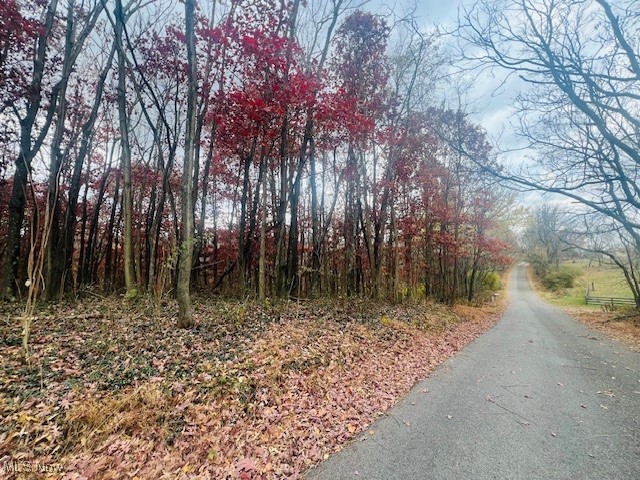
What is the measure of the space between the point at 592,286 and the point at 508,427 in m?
35.0

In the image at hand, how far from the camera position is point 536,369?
599 cm

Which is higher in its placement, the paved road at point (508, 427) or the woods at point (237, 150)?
the woods at point (237, 150)

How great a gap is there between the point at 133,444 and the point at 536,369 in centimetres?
679

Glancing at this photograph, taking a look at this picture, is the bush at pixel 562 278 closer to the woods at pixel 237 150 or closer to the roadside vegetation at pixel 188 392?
the woods at pixel 237 150

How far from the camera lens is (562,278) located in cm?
3556

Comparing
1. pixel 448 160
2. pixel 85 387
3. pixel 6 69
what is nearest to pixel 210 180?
pixel 6 69

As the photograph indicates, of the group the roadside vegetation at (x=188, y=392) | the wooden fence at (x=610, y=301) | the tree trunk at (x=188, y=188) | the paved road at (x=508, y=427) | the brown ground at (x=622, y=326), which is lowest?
the wooden fence at (x=610, y=301)

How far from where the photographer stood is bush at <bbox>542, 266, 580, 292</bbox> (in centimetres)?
3490

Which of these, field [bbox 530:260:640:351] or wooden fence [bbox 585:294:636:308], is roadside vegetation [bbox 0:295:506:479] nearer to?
field [bbox 530:260:640:351]

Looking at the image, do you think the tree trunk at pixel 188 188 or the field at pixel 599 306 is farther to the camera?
the field at pixel 599 306

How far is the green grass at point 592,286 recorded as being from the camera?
1057 inches

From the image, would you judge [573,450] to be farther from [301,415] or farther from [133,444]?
[133,444]

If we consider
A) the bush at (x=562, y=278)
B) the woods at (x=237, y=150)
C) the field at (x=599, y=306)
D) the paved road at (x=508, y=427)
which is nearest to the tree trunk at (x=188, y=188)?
the woods at (x=237, y=150)

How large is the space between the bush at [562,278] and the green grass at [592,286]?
526mm
